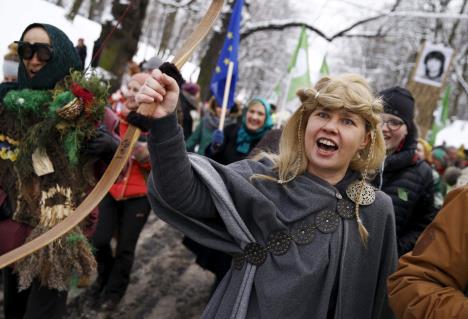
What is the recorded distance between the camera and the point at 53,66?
8.52 feet

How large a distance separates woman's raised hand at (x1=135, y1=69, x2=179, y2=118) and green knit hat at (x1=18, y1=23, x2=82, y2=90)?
1.30 metres

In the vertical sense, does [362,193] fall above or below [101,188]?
above

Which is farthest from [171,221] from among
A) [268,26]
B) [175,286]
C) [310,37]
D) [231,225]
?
[310,37]

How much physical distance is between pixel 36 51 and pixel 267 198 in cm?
163

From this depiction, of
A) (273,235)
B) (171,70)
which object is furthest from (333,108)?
(171,70)

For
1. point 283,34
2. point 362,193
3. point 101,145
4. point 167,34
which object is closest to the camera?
point 362,193

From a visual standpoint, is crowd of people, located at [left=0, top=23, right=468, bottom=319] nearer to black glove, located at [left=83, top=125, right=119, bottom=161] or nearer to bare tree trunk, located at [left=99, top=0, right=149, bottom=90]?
black glove, located at [left=83, top=125, right=119, bottom=161]

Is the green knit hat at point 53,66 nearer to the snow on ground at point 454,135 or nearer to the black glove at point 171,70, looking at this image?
the black glove at point 171,70

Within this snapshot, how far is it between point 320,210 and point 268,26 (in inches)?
583

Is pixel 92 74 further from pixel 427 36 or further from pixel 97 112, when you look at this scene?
pixel 427 36

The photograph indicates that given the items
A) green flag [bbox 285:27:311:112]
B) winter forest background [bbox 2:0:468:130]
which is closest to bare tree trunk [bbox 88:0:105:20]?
winter forest background [bbox 2:0:468:130]

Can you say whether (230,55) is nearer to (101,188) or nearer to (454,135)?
(101,188)

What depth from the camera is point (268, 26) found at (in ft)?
52.0

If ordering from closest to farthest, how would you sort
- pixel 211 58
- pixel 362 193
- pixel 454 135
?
1. pixel 362 193
2. pixel 211 58
3. pixel 454 135
